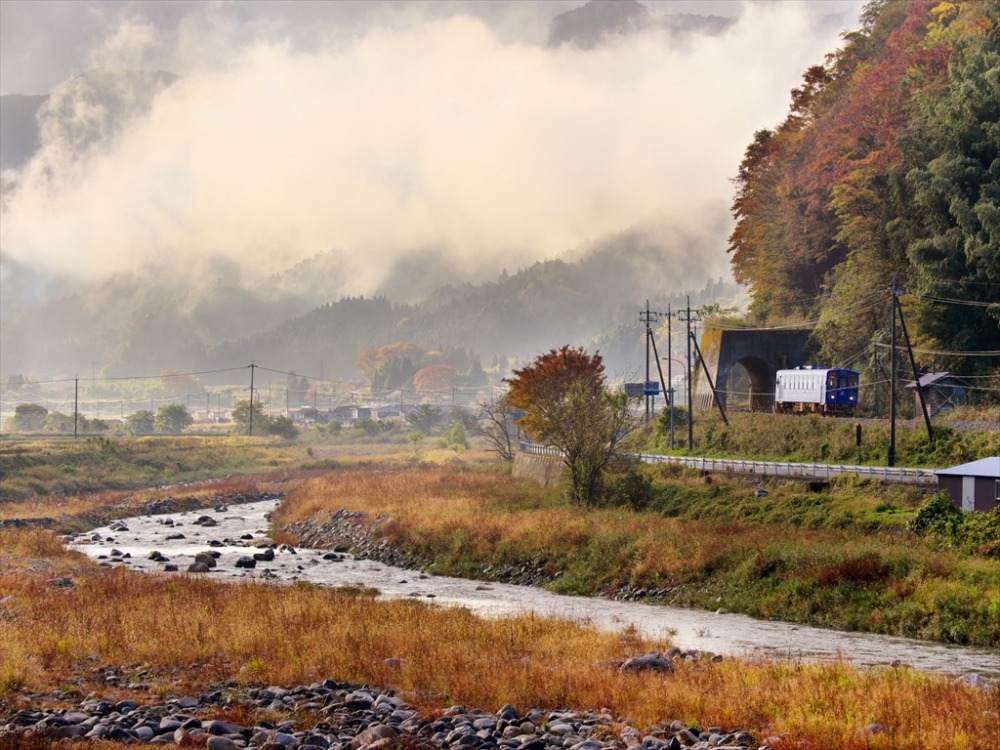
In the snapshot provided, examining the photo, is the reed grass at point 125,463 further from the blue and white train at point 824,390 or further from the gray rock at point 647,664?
the gray rock at point 647,664

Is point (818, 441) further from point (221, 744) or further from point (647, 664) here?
point (221, 744)

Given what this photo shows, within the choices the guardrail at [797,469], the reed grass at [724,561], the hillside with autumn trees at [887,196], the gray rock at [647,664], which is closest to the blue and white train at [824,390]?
the hillside with autumn trees at [887,196]

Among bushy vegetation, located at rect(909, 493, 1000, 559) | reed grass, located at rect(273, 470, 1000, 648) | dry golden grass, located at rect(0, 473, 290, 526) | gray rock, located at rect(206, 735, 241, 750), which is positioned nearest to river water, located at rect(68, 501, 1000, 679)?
reed grass, located at rect(273, 470, 1000, 648)

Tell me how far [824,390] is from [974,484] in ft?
95.8

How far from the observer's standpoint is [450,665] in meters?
26.6

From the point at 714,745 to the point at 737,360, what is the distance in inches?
2592

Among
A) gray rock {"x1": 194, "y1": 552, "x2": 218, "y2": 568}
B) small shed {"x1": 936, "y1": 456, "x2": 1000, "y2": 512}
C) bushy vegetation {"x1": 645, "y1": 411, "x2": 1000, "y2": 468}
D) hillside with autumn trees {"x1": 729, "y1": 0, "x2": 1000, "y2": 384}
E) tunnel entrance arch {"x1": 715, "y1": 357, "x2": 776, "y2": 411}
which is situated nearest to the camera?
small shed {"x1": 936, "y1": 456, "x2": 1000, "y2": 512}

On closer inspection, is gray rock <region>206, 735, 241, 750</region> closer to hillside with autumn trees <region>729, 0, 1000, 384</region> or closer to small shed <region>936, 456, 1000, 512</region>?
small shed <region>936, 456, 1000, 512</region>

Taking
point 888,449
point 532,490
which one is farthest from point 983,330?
point 532,490

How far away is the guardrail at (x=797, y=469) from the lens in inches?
1955

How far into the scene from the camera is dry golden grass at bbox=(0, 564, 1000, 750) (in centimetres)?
2180

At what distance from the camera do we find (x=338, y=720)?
22203 mm

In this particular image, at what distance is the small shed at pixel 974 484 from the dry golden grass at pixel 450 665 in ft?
57.0

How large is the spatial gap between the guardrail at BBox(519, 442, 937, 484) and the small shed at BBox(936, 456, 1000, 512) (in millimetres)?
3325
